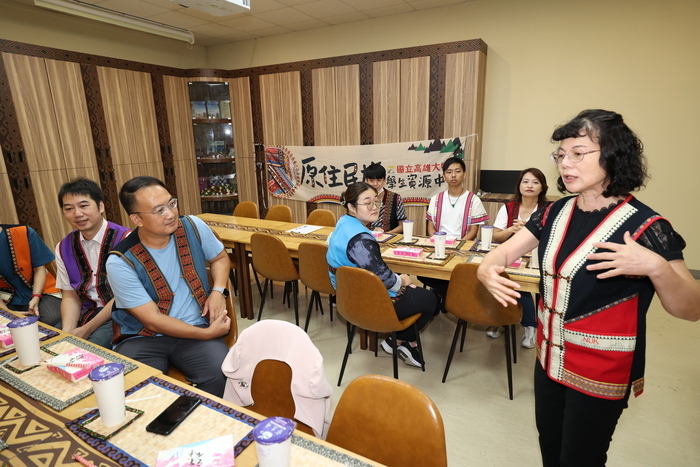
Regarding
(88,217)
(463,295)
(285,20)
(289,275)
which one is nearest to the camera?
(88,217)

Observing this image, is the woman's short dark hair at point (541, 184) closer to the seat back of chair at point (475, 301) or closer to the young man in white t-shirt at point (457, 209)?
the young man in white t-shirt at point (457, 209)

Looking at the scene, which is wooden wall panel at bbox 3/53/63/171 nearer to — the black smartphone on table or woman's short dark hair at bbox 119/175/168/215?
woman's short dark hair at bbox 119/175/168/215

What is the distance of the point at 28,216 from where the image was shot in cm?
420

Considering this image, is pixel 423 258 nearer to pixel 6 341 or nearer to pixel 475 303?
pixel 475 303

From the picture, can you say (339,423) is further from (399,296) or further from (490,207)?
(490,207)

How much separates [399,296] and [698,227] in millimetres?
3513

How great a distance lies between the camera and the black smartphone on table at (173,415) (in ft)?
3.26

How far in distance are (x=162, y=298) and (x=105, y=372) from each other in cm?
78

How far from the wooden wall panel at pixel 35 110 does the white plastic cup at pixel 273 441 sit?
4839 mm

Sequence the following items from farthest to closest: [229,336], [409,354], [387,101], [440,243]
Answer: [387,101] → [409,354] → [440,243] → [229,336]

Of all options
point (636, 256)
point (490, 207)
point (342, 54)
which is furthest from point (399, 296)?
point (342, 54)

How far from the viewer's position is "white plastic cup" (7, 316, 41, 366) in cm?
127

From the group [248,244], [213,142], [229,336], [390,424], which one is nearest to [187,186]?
[213,142]

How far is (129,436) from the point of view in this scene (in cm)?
99
